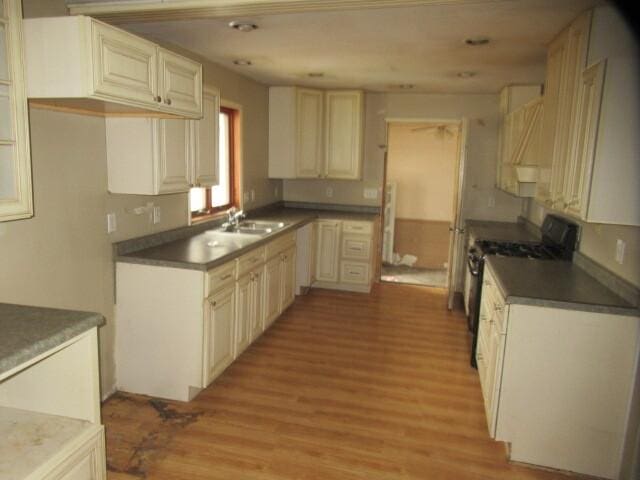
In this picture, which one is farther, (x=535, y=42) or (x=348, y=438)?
(x=535, y=42)

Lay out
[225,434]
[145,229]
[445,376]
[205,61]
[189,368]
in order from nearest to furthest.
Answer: [225,434] < [189,368] < [145,229] < [445,376] < [205,61]

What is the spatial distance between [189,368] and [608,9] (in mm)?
2999

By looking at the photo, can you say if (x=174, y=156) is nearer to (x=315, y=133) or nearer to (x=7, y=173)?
(x=7, y=173)

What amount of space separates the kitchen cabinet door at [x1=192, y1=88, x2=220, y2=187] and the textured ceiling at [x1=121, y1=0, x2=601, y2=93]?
0.39 m

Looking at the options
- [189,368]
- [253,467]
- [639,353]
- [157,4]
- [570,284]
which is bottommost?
[253,467]

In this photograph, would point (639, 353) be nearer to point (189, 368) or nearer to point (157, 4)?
point (189, 368)

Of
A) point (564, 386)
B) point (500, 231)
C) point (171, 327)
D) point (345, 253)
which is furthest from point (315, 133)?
point (564, 386)

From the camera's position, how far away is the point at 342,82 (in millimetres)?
4922

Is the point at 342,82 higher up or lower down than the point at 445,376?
higher up

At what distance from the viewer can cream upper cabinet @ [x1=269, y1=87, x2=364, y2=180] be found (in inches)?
209

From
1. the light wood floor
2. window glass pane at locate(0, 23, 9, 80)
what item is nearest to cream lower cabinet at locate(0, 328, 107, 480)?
the light wood floor

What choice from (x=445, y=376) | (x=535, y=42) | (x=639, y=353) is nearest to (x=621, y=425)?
(x=639, y=353)

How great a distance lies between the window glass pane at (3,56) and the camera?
1653 mm

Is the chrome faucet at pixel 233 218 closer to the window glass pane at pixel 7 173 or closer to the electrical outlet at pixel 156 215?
the electrical outlet at pixel 156 215
